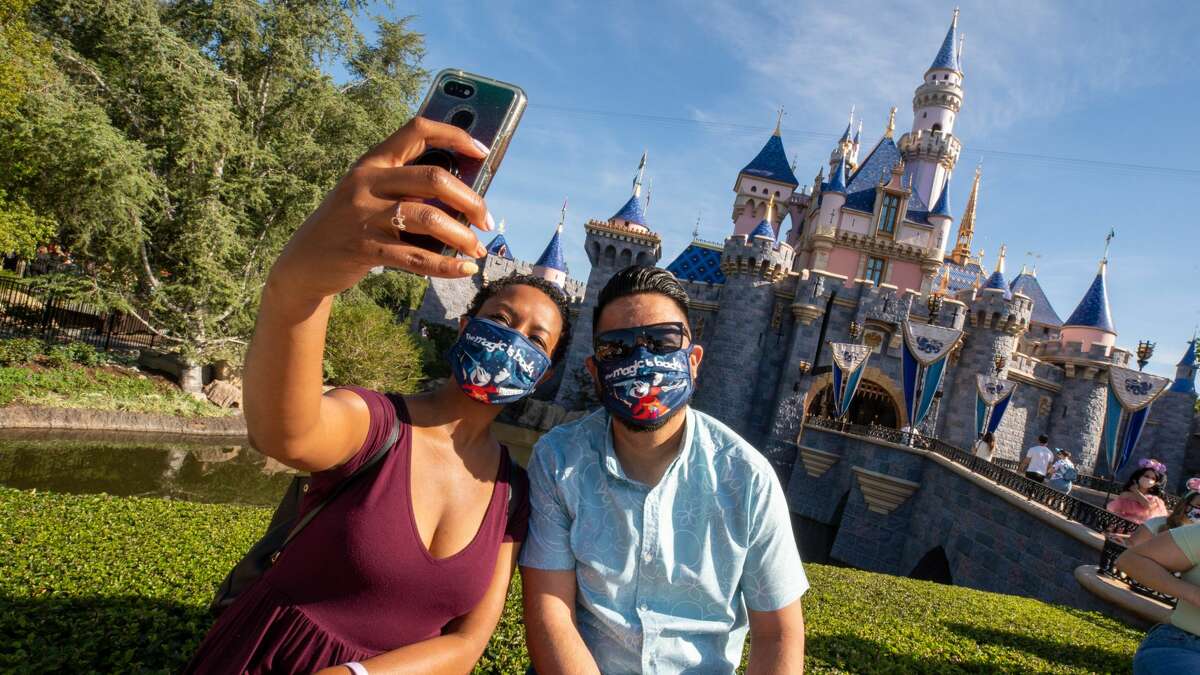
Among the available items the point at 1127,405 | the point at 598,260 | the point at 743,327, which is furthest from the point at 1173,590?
the point at 598,260

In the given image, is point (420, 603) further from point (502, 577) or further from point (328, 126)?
point (328, 126)

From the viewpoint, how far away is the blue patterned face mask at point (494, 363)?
191 cm

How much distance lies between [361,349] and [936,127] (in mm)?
26027

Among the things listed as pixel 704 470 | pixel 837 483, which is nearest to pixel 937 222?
pixel 837 483

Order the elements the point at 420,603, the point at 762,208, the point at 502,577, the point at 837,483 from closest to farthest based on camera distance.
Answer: the point at 420,603, the point at 502,577, the point at 837,483, the point at 762,208

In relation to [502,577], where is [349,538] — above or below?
above

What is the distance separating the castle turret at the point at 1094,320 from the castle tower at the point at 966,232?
10977 millimetres

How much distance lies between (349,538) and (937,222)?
2779 cm

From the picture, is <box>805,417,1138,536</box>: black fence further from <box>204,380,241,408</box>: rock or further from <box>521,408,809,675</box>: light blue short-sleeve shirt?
<box>204,380,241,408</box>: rock

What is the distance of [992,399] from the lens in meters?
16.5

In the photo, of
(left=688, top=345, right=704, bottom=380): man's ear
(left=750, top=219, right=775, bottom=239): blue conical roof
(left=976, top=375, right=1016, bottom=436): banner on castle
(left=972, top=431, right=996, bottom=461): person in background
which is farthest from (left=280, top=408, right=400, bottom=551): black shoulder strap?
(left=750, top=219, right=775, bottom=239): blue conical roof

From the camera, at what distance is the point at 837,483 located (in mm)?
17969

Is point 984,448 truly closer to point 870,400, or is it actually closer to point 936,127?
point 870,400

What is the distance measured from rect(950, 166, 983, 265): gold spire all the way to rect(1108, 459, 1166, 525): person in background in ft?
100
